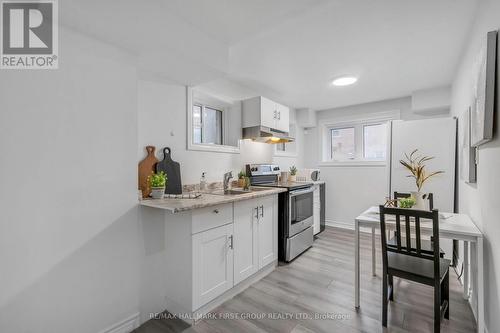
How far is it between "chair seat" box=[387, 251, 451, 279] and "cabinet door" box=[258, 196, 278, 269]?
A: 4.00ft

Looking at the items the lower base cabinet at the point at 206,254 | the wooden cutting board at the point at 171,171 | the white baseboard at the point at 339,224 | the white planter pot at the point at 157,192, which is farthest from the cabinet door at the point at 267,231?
the white baseboard at the point at 339,224

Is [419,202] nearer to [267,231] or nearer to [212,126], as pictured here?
[267,231]

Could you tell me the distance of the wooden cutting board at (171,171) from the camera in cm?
221

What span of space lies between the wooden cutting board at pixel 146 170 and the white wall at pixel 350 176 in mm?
3626

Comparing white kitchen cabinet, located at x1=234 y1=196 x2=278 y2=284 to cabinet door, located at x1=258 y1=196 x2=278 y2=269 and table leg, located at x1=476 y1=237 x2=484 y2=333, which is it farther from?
table leg, located at x1=476 y1=237 x2=484 y2=333

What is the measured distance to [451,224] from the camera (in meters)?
1.80

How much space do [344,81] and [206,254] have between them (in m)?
2.82

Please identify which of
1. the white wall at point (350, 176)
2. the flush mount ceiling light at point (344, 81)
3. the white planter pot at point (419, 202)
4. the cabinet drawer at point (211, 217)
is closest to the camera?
the cabinet drawer at point (211, 217)

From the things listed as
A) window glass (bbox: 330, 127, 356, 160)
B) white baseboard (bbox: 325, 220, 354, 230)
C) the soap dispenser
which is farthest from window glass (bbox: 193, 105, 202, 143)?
white baseboard (bbox: 325, 220, 354, 230)

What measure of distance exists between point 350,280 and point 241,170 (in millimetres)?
1901

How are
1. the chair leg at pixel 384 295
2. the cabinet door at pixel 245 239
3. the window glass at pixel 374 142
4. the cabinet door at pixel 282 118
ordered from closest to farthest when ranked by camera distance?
the chair leg at pixel 384 295
the cabinet door at pixel 245 239
the cabinet door at pixel 282 118
the window glass at pixel 374 142

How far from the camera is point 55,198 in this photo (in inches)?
54.9

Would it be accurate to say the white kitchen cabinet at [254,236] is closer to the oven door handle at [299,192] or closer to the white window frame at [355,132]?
the oven door handle at [299,192]

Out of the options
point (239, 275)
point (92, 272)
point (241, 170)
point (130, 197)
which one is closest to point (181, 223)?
point (130, 197)
